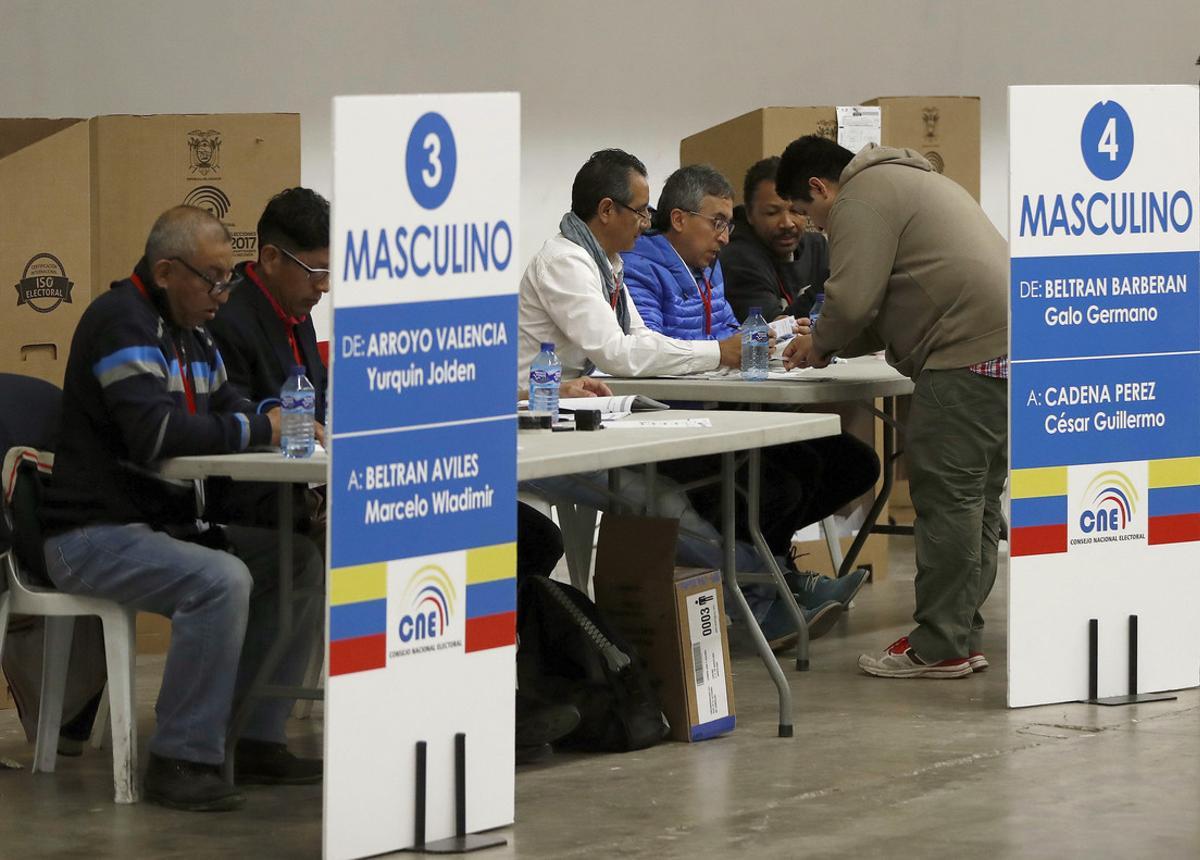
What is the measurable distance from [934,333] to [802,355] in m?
0.42

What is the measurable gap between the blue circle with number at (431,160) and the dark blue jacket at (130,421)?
0.67 m

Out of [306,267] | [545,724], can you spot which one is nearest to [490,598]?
[545,724]

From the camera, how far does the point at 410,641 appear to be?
3453mm

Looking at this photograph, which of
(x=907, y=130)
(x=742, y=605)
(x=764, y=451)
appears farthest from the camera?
(x=907, y=130)

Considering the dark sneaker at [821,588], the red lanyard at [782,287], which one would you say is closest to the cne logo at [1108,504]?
the dark sneaker at [821,588]

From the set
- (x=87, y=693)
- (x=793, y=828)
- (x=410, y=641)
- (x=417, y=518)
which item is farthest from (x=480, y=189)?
(x=87, y=693)

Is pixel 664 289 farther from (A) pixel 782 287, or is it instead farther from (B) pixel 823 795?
(B) pixel 823 795

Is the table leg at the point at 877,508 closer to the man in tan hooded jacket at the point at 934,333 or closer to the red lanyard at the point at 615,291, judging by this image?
the man in tan hooded jacket at the point at 934,333

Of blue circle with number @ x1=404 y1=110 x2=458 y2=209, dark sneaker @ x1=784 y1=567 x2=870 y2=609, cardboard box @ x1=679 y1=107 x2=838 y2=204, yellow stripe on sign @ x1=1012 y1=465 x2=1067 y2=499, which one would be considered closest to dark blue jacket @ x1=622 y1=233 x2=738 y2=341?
dark sneaker @ x1=784 y1=567 x2=870 y2=609

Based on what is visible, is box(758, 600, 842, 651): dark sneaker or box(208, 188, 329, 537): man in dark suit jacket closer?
box(208, 188, 329, 537): man in dark suit jacket

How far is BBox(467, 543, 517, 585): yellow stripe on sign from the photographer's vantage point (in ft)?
11.8

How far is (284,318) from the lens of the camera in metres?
4.35

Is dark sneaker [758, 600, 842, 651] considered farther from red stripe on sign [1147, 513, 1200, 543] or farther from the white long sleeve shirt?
red stripe on sign [1147, 513, 1200, 543]

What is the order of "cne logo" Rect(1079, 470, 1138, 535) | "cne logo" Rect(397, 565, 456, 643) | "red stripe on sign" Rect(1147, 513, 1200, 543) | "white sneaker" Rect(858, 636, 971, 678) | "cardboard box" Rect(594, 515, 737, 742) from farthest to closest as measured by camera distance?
"white sneaker" Rect(858, 636, 971, 678), "red stripe on sign" Rect(1147, 513, 1200, 543), "cne logo" Rect(1079, 470, 1138, 535), "cardboard box" Rect(594, 515, 737, 742), "cne logo" Rect(397, 565, 456, 643)
